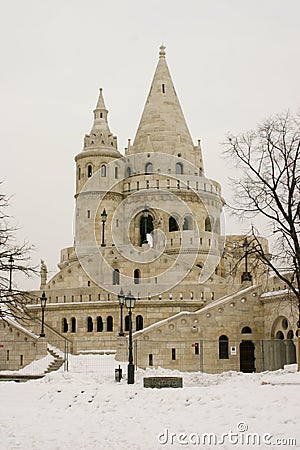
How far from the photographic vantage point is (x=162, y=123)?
189 ft

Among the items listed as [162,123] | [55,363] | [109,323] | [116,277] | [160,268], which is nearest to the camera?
[55,363]

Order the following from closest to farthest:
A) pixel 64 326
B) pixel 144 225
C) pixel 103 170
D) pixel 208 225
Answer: pixel 64 326
pixel 103 170
pixel 144 225
pixel 208 225

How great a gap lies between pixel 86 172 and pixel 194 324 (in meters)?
19.5

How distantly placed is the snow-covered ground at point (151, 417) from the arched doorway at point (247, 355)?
1506 centimetres

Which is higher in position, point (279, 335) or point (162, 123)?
point (162, 123)

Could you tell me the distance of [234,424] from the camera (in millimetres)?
15602

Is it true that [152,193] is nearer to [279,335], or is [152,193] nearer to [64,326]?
[64,326]

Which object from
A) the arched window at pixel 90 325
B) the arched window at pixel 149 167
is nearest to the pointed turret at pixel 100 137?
the arched window at pixel 149 167

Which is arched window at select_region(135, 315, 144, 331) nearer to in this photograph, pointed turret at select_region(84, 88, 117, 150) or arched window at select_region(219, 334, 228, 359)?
arched window at select_region(219, 334, 228, 359)

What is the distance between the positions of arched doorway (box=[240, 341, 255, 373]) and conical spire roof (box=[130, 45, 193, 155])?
2152cm

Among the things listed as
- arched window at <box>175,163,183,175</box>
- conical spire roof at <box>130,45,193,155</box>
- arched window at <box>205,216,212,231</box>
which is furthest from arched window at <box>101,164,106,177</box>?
arched window at <box>205,216,212,231</box>

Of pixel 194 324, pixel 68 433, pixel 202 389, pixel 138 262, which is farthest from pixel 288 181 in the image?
pixel 138 262

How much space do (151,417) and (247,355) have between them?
21.5 m

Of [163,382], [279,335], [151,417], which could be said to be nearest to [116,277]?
[279,335]
